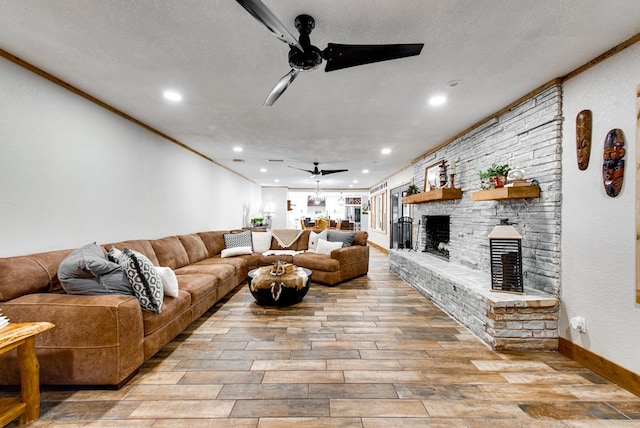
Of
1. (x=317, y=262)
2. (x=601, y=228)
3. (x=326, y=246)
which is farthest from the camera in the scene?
(x=326, y=246)

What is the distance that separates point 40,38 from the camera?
2.00m

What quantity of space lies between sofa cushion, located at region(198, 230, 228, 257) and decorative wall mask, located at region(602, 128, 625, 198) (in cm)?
538

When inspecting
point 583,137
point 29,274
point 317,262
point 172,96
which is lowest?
point 317,262

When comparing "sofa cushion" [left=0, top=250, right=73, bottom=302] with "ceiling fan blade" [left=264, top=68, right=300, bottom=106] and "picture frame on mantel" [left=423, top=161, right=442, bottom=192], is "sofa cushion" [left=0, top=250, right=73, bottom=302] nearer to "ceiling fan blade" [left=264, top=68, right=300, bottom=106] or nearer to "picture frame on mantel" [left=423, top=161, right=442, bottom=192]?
"ceiling fan blade" [left=264, top=68, right=300, bottom=106]

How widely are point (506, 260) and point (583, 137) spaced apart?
1.27 metres

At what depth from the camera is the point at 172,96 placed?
9.68ft

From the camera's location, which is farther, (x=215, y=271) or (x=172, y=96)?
(x=215, y=271)

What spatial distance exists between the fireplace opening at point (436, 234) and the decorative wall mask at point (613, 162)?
8.85 ft

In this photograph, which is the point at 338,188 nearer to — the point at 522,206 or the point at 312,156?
the point at 312,156

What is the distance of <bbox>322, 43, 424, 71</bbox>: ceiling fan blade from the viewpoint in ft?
5.45

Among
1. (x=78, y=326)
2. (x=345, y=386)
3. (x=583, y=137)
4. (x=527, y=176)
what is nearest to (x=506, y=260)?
(x=527, y=176)

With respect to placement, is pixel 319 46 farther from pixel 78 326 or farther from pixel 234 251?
pixel 234 251

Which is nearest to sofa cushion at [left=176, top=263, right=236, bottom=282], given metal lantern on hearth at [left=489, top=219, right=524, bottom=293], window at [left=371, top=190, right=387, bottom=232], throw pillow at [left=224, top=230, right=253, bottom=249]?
throw pillow at [left=224, top=230, right=253, bottom=249]

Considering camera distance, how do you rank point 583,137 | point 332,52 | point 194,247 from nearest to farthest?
point 332,52, point 583,137, point 194,247
